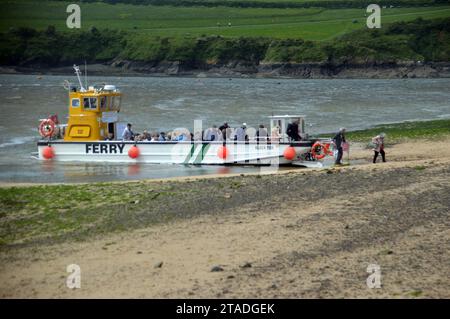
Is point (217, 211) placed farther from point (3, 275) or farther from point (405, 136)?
point (405, 136)

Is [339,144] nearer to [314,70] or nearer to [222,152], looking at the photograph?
[222,152]

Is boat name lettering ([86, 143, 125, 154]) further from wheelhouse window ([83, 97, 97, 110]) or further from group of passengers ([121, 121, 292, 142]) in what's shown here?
wheelhouse window ([83, 97, 97, 110])

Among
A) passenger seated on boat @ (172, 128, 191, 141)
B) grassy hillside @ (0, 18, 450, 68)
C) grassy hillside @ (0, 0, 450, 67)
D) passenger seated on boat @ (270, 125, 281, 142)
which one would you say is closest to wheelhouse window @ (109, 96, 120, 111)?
passenger seated on boat @ (172, 128, 191, 141)

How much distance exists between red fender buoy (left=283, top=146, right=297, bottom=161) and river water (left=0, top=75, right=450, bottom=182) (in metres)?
1.28

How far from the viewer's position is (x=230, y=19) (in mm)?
157125

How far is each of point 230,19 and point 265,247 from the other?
467 ft

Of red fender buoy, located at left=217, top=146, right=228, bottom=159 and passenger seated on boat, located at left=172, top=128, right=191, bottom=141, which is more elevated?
passenger seated on boat, located at left=172, top=128, right=191, bottom=141

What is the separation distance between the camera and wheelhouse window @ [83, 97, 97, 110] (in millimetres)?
34031

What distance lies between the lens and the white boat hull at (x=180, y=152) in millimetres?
31469

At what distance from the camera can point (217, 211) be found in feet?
67.8

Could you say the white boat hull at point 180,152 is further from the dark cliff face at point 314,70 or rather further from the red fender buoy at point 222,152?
the dark cliff face at point 314,70

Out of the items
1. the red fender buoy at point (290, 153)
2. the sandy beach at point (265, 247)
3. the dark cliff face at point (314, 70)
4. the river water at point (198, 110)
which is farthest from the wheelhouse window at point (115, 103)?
the dark cliff face at point (314, 70)
